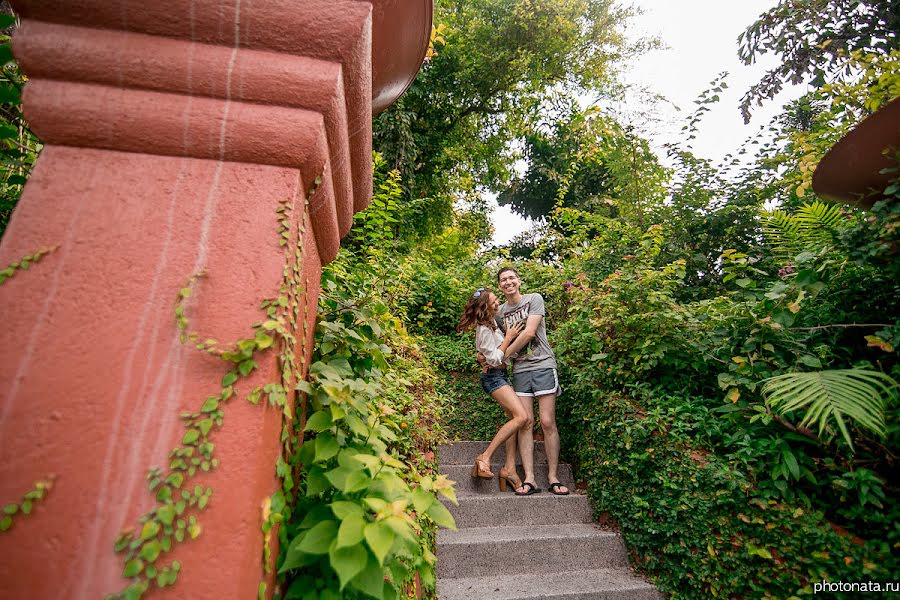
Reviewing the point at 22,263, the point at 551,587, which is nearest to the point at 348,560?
the point at 22,263

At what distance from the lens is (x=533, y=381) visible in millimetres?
4359

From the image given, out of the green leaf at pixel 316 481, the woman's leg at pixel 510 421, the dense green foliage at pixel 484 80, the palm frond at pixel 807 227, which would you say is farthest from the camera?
the dense green foliage at pixel 484 80

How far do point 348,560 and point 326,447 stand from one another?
1.28ft

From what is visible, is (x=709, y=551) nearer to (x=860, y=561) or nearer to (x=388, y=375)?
(x=860, y=561)

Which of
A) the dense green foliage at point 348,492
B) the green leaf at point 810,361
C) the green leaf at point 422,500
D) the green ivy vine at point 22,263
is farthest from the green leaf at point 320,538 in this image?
the green leaf at point 810,361

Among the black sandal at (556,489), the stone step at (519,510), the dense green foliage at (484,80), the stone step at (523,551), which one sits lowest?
the stone step at (523,551)

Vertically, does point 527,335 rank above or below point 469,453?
above

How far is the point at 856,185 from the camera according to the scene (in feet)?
9.00

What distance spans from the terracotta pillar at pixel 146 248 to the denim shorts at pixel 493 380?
10.6ft

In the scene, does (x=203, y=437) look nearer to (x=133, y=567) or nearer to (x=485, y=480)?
(x=133, y=567)

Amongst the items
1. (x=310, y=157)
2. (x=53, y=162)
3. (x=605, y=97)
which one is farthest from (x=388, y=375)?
(x=605, y=97)

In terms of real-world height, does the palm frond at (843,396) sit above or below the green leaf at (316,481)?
above

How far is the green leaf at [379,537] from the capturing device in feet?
3.57

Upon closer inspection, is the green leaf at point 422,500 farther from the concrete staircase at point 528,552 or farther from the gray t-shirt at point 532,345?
the gray t-shirt at point 532,345
